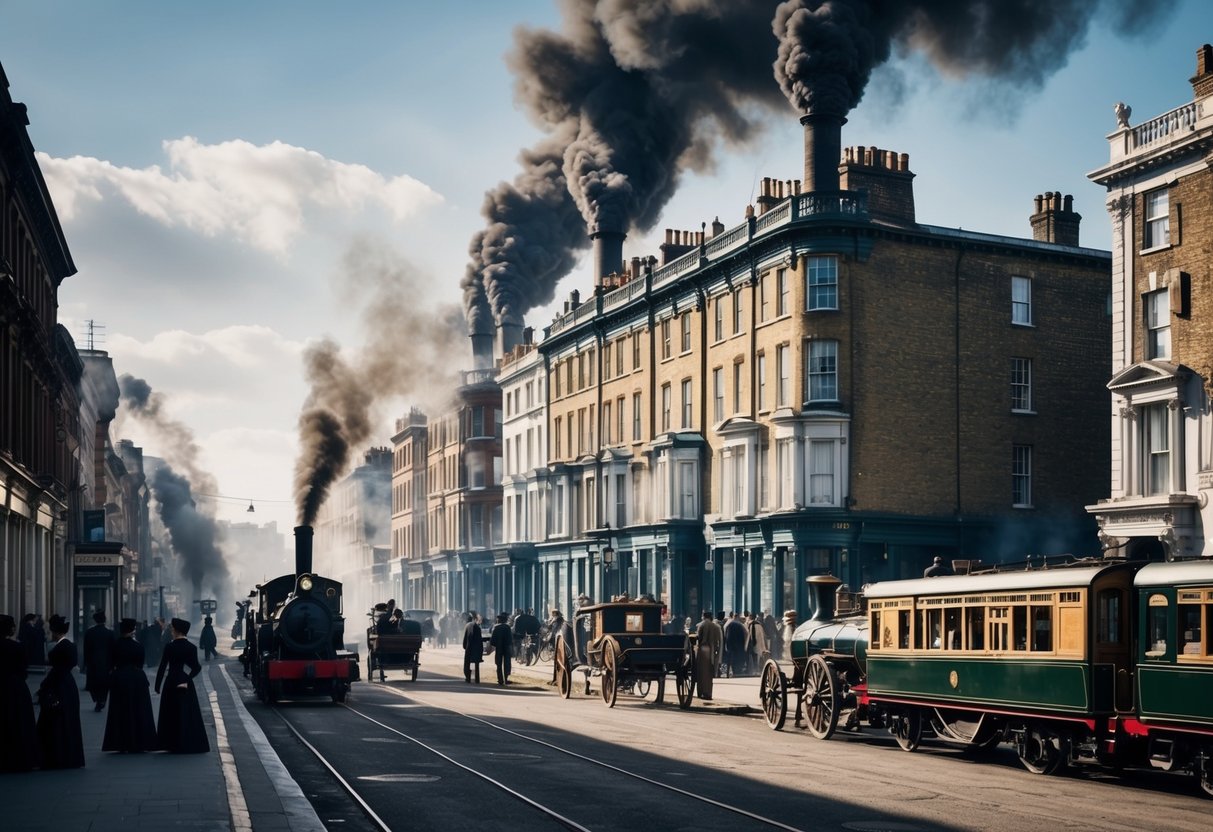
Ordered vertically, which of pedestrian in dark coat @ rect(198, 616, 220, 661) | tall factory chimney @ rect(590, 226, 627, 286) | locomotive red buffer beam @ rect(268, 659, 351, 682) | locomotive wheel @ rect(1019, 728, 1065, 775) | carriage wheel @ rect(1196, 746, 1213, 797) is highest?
tall factory chimney @ rect(590, 226, 627, 286)

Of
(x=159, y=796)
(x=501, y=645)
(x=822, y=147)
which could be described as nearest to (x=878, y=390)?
(x=822, y=147)

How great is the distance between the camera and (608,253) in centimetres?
6988

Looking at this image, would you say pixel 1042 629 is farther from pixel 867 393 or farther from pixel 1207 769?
pixel 867 393

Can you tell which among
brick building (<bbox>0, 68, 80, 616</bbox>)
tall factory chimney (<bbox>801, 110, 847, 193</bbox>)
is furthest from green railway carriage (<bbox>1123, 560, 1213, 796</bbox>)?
tall factory chimney (<bbox>801, 110, 847, 193</bbox>)

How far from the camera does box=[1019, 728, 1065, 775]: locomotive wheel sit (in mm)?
19688

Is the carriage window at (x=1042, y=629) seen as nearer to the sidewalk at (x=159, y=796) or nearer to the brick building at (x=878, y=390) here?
the sidewalk at (x=159, y=796)

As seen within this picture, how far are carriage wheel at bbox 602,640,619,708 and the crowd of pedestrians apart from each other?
13.1 meters

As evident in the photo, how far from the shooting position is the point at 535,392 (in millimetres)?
79688

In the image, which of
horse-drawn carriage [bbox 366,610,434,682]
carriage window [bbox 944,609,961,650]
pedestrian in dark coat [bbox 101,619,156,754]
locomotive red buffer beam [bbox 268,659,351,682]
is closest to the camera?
pedestrian in dark coat [bbox 101,619,156,754]

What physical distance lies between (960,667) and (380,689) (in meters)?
21.5

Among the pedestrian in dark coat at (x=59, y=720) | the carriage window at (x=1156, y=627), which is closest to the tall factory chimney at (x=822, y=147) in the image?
the carriage window at (x=1156, y=627)

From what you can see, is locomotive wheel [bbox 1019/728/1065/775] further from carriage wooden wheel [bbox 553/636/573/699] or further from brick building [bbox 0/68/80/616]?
brick building [bbox 0/68/80/616]

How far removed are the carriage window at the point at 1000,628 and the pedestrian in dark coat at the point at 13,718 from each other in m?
12.2

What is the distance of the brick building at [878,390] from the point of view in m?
49.6
